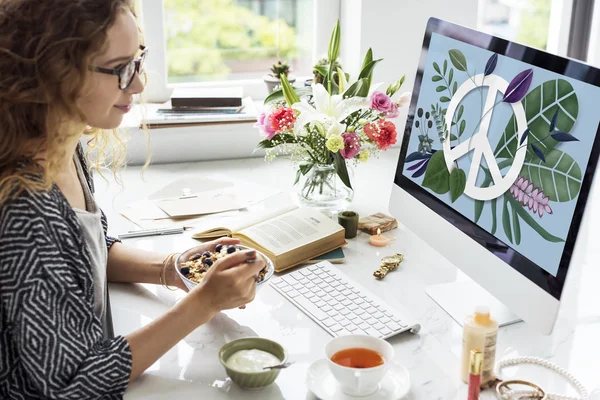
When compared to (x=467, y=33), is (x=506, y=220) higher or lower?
lower

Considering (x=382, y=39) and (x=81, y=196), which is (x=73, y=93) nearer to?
(x=81, y=196)

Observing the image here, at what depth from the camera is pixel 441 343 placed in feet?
4.05

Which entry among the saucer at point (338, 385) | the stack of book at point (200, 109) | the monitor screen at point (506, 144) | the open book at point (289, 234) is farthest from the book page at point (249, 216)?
the saucer at point (338, 385)

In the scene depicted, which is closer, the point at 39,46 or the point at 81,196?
the point at 39,46

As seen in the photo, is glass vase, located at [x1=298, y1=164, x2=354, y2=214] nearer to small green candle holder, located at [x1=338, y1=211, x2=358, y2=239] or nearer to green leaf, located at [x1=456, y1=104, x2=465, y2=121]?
small green candle holder, located at [x1=338, y1=211, x2=358, y2=239]

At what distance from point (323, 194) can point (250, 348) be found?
69 centimetres

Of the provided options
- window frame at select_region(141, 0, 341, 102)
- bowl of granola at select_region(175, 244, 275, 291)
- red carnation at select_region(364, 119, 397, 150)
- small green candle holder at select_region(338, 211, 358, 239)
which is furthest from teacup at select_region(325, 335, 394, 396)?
window frame at select_region(141, 0, 341, 102)

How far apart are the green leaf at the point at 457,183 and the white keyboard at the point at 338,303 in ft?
0.76

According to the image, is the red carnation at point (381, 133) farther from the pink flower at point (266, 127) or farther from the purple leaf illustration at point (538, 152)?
the purple leaf illustration at point (538, 152)

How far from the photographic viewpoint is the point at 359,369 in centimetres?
104

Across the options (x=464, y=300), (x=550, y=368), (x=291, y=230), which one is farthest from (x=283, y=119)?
(x=550, y=368)

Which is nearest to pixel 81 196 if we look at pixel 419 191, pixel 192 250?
pixel 192 250

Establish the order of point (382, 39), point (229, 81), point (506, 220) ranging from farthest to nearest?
point (229, 81)
point (382, 39)
point (506, 220)

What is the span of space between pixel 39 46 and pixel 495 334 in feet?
2.49
